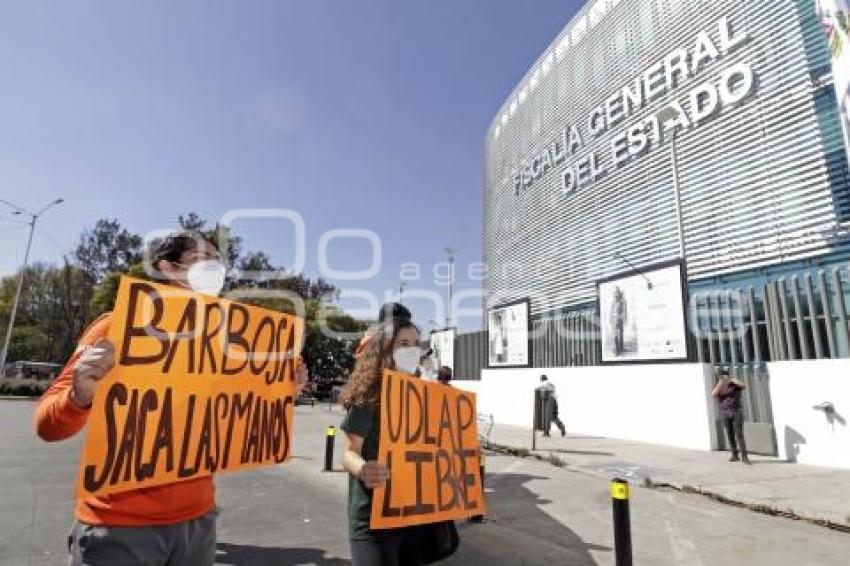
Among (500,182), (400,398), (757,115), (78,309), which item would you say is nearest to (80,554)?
(400,398)

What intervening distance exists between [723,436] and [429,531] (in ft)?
40.5

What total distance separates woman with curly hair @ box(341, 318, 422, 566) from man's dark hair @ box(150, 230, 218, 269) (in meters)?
1.07

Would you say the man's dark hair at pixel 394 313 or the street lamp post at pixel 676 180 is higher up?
the street lamp post at pixel 676 180

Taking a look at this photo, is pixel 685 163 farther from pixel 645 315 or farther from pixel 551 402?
pixel 551 402

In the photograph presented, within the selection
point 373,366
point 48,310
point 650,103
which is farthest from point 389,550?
point 48,310

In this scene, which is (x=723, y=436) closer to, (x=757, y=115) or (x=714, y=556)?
(x=714, y=556)

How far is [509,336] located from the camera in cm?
2139

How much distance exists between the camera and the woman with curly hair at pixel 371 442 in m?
2.42

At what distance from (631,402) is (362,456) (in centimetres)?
1394

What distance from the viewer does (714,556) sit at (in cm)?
509

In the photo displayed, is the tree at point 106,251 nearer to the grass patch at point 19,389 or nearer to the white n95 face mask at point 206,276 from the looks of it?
the grass patch at point 19,389

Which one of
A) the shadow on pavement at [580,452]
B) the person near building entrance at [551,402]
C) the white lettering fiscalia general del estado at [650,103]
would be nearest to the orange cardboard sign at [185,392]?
the shadow on pavement at [580,452]

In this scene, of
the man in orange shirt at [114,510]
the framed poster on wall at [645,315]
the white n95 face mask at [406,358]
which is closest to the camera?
the man in orange shirt at [114,510]

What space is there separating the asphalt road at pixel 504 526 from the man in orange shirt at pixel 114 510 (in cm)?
306
